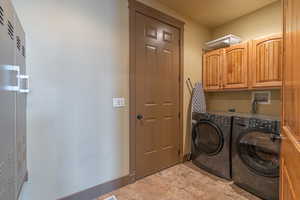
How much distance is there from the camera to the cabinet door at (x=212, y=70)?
9.34ft

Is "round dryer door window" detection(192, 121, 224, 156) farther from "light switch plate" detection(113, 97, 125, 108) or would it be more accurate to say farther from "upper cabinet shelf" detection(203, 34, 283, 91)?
"light switch plate" detection(113, 97, 125, 108)

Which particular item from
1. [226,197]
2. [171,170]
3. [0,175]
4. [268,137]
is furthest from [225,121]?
[0,175]

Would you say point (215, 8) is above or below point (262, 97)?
above

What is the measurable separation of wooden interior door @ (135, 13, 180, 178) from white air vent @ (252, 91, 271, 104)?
50.6 inches

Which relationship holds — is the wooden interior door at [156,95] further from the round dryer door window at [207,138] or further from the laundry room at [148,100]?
the round dryer door window at [207,138]

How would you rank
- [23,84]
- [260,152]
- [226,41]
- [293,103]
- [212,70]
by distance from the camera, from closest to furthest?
[293,103], [23,84], [260,152], [226,41], [212,70]

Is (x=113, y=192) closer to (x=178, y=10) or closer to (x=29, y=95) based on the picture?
(x=29, y=95)

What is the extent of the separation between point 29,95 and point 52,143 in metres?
0.53

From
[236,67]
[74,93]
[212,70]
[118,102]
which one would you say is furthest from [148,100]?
[236,67]

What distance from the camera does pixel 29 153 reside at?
4.90ft

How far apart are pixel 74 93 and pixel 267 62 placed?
260cm

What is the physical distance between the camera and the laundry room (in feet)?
5.10

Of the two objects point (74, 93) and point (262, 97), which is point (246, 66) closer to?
point (262, 97)

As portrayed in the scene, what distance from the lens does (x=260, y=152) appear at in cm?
194
